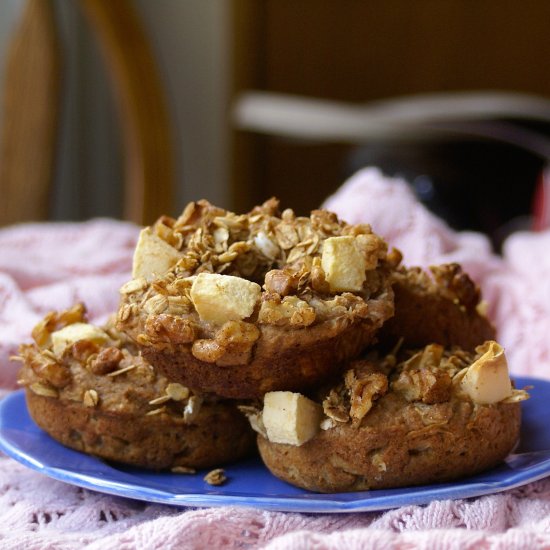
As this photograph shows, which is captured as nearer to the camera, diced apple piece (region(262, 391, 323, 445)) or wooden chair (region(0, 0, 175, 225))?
diced apple piece (region(262, 391, 323, 445))

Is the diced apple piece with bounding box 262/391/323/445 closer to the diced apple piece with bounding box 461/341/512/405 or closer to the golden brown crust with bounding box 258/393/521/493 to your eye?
the golden brown crust with bounding box 258/393/521/493


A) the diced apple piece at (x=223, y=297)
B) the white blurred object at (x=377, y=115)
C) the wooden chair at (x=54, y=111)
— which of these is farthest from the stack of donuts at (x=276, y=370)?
the white blurred object at (x=377, y=115)

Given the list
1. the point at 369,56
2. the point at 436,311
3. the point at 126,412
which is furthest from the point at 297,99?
the point at 126,412

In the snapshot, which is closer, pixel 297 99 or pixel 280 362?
pixel 280 362

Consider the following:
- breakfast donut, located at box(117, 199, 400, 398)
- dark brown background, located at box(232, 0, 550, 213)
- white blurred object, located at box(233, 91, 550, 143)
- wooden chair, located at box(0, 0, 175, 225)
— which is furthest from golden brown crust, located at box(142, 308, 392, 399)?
dark brown background, located at box(232, 0, 550, 213)

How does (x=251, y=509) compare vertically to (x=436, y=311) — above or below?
below

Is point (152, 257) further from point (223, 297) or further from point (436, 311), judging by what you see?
point (436, 311)
